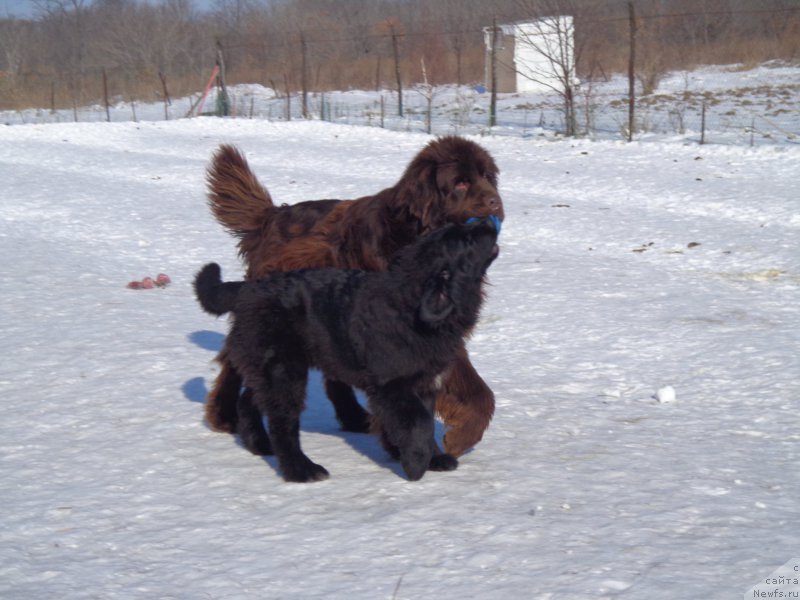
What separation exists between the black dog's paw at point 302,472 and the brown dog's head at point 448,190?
1.44m

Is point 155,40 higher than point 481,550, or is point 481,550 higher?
point 155,40

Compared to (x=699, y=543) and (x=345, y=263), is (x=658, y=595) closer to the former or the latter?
(x=699, y=543)

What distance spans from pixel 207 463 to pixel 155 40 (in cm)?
6017

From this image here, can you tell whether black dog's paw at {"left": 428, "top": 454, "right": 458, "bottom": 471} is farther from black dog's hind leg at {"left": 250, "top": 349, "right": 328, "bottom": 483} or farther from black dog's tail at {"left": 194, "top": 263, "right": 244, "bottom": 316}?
black dog's tail at {"left": 194, "top": 263, "right": 244, "bottom": 316}

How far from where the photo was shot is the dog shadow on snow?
5.03 metres

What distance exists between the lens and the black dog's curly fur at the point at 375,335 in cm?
457

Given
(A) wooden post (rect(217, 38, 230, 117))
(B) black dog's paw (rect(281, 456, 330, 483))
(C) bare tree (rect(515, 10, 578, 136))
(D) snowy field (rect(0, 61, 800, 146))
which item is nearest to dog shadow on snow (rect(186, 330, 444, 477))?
(B) black dog's paw (rect(281, 456, 330, 483))

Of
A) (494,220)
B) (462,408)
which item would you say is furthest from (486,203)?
(462,408)

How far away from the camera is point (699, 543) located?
371 centimetres

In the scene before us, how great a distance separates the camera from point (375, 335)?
466 cm

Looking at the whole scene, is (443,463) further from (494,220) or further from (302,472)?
(494,220)

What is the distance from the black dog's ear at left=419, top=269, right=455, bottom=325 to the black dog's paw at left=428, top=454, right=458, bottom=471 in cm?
78

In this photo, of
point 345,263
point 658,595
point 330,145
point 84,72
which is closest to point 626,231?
point 345,263

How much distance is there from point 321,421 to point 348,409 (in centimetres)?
38
